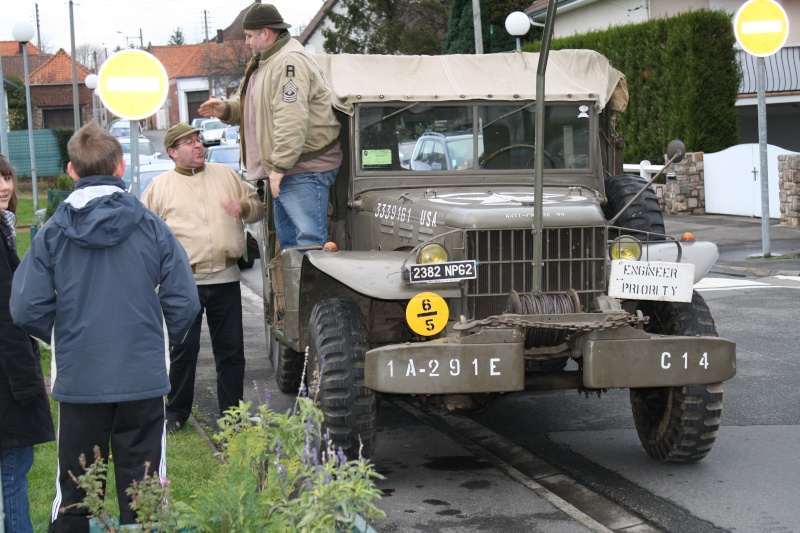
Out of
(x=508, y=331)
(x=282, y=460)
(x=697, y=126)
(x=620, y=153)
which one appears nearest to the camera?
(x=282, y=460)

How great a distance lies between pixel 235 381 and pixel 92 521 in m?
3.34

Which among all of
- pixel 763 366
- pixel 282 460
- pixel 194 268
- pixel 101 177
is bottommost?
pixel 763 366

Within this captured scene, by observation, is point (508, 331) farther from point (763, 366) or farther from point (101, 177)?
point (763, 366)

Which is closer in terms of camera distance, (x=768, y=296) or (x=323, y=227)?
(x=323, y=227)

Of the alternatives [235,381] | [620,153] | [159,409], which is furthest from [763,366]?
[159,409]

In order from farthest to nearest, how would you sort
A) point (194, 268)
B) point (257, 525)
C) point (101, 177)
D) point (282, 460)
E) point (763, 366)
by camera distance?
point (763, 366) → point (194, 268) → point (101, 177) → point (282, 460) → point (257, 525)

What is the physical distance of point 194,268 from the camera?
22.2 ft

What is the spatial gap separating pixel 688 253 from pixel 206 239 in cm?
289

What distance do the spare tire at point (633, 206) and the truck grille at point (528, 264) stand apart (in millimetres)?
770

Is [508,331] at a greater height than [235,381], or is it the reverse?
[508,331]

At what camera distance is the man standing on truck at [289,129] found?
6.79 metres

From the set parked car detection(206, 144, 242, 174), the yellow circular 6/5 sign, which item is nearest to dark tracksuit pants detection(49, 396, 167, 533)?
the yellow circular 6/5 sign

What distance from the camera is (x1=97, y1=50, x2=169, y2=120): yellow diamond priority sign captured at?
25.6 feet

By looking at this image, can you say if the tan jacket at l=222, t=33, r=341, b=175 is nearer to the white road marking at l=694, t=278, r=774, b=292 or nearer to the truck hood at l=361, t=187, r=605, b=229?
the truck hood at l=361, t=187, r=605, b=229
